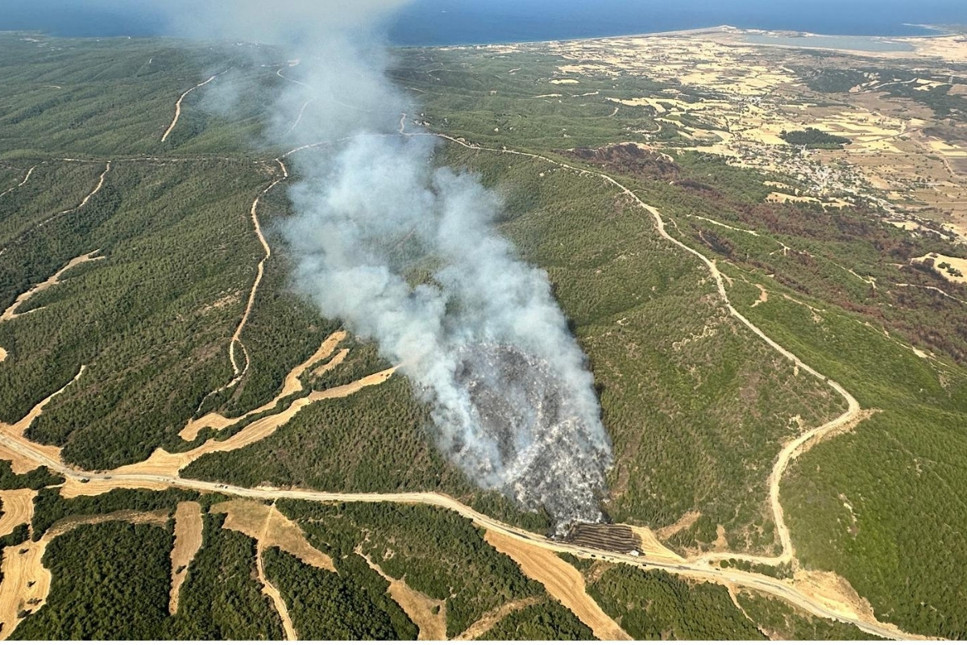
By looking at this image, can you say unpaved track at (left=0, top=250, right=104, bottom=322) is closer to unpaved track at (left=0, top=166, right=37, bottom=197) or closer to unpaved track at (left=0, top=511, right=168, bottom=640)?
unpaved track at (left=0, top=166, right=37, bottom=197)

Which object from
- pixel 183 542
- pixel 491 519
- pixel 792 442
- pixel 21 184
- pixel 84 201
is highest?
pixel 21 184

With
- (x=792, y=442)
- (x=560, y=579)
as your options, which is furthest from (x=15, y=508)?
(x=792, y=442)

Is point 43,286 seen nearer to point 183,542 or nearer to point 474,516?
point 183,542

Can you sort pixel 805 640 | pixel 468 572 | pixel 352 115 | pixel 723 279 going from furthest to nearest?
pixel 352 115, pixel 723 279, pixel 468 572, pixel 805 640

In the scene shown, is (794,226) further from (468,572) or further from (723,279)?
(468,572)

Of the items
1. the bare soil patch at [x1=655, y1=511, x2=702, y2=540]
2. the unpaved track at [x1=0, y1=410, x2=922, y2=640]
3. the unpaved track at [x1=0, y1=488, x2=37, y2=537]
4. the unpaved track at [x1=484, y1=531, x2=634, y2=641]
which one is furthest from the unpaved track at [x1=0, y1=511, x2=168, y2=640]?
the bare soil patch at [x1=655, y1=511, x2=702, y2=540]

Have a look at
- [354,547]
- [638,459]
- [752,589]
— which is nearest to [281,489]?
[354,547]

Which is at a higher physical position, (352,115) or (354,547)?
(352,115)

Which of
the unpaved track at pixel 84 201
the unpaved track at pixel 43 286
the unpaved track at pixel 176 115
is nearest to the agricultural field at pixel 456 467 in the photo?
the unpaved track at pixel 43 286

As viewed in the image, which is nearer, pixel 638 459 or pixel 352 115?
pixel 638 459
